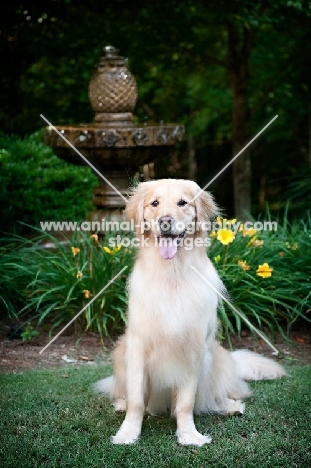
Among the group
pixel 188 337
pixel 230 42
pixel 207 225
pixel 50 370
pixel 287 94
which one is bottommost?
pixel 50 370

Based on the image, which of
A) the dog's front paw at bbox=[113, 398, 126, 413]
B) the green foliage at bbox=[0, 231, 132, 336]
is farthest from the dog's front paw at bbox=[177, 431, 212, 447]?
the green foliage at bbox=[0, 231, 132, 336]

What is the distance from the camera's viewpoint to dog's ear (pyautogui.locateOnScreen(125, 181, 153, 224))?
13.2 ft

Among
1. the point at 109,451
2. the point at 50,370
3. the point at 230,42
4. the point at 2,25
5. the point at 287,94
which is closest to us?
the point at 109,451

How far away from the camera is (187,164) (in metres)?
13.2

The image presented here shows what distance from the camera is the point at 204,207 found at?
4062 millimetres

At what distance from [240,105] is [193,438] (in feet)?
24.0

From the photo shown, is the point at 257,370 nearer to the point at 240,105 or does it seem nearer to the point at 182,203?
the point at 182,203

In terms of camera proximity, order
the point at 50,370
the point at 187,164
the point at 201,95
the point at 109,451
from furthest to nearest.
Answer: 1. the point at 187,164
2. the point at 201,95
3. the point at 50,370
4. the point at 109,451

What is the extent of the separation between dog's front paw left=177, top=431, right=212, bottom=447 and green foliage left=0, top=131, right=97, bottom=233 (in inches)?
134

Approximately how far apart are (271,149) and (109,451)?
382 inches

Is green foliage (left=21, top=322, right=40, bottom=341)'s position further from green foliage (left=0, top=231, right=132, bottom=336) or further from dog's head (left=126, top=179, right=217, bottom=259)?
dog's head (left=126, top=179, right=217, bottom=259)

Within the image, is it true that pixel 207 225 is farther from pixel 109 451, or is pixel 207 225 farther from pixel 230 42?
pixel 230 42

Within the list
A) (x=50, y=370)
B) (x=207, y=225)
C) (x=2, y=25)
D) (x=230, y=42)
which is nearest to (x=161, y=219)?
(x=207, y=225)

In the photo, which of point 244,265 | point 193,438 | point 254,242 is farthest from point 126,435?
point 254,242
